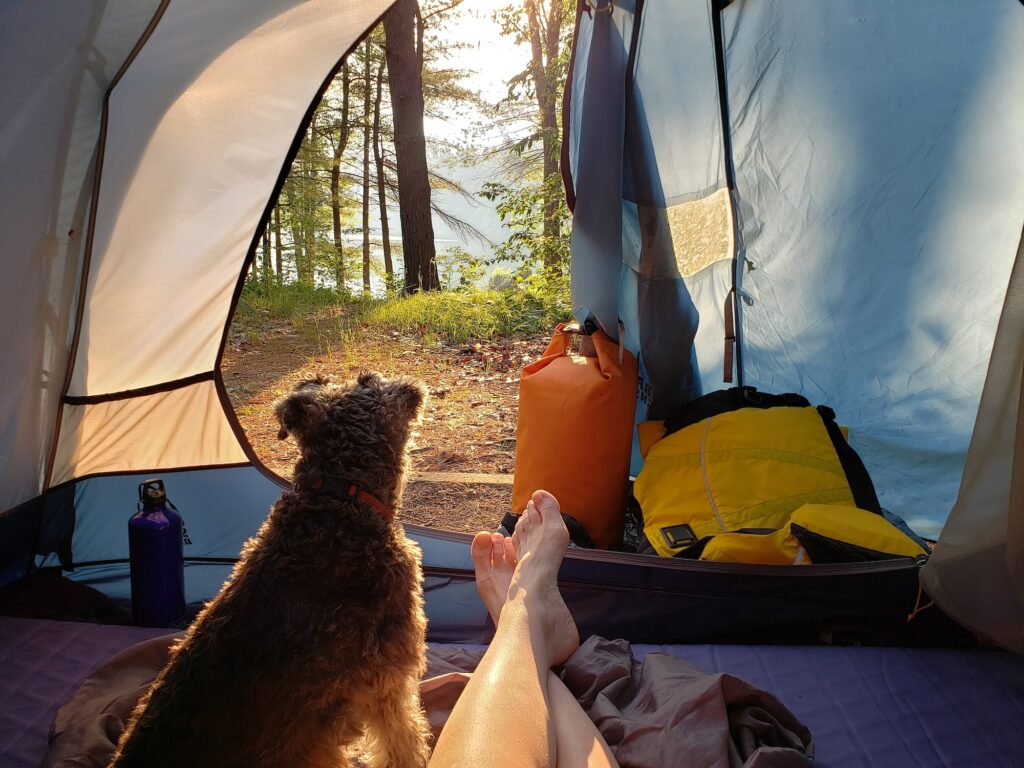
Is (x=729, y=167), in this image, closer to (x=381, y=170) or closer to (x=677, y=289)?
(x=677, y=289)

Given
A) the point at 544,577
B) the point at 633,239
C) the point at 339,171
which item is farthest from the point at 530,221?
the point at 544,577

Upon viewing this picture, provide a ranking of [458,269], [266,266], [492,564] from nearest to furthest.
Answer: [492,564]
[458,269]
[266,266]

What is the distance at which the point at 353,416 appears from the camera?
6.78 ft

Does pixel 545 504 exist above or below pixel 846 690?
above

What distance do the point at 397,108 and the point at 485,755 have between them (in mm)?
9187

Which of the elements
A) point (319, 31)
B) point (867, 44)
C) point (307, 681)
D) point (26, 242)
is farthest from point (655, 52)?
point (307, 681)

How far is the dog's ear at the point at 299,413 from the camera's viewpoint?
1976 millimetres

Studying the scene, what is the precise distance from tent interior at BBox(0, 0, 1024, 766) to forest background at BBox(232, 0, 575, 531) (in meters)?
1.01

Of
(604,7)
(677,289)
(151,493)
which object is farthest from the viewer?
(677,289)

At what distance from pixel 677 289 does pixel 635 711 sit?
2030mm

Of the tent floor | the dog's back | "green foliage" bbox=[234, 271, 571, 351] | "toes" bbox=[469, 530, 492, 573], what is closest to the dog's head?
the dog's back

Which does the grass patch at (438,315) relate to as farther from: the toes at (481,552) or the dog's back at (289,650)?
the dog's back at (289,650)

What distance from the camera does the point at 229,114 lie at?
2.91 metres

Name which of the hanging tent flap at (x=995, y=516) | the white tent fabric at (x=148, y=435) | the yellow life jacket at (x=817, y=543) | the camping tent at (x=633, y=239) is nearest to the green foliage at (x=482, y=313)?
the camping tent at (x=633, y=239)
